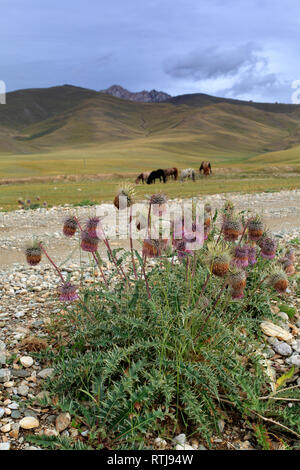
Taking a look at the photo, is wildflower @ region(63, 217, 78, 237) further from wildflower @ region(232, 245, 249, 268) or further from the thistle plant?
wildflower @ region(232, 245, 249, 268)

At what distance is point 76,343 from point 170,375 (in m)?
1.13

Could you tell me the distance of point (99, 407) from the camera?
121 inches

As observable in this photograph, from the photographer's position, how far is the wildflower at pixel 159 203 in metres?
3.47

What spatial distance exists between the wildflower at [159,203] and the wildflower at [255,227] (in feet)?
3.07

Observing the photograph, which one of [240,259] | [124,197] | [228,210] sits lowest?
[240,259]

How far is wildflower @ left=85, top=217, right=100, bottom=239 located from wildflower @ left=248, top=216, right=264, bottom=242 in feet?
4.88

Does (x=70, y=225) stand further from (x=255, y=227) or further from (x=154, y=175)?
(x=154, y=175)

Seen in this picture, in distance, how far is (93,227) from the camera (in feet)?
12.0

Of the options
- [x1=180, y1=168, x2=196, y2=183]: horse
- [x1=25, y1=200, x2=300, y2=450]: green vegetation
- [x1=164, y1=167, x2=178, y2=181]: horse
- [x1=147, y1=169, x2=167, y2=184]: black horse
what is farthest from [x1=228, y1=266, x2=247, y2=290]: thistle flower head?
[x1=164, y1=167, x2=178, y2=181]: horse

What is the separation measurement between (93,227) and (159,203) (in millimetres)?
673

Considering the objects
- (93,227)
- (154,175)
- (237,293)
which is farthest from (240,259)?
(154,175)

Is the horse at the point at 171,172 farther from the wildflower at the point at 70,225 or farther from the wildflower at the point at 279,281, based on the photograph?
the wildflower at the point at 279,281
